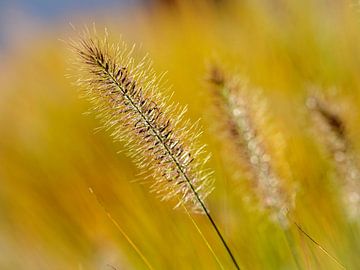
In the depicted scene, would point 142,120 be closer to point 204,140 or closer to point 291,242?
point 291,242

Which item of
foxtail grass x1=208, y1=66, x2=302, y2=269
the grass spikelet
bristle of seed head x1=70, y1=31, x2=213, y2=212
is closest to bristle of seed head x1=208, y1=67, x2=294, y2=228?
foxtail grass x1=208, y1=66, x2=302, y2=269

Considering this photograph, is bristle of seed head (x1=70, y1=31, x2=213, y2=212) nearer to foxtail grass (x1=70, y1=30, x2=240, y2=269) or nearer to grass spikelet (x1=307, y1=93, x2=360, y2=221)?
foxtail grass (x1=70, y1=30, x2=240, y2=269)

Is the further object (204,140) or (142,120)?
(204,140)

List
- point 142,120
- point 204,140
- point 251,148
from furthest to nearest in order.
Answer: point 204,140, point 251,148, point 142,120

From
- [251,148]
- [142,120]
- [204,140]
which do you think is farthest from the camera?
[204,140]

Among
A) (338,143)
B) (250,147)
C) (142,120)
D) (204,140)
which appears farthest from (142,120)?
(204,140)
